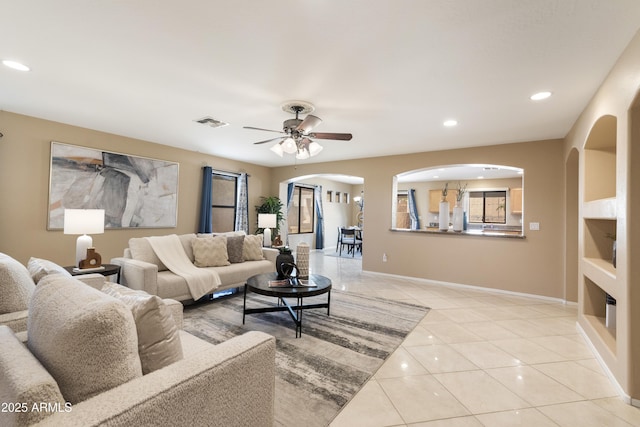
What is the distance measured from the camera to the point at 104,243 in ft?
14.7

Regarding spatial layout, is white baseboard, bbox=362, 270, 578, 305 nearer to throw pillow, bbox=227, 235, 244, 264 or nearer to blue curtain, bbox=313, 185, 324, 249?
throw pillow, bbox=227, 235, 244, 264

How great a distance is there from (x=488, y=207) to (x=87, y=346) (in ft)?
33.4

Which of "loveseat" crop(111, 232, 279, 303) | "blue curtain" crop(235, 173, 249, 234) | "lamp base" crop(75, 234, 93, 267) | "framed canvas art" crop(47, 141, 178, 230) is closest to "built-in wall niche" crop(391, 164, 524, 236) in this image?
"blue curtain" crop(235, 173, 249, 234)

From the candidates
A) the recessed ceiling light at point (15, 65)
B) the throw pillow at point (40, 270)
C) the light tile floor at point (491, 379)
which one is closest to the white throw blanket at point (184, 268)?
the throw pillow at point (40, 270)

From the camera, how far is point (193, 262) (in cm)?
414

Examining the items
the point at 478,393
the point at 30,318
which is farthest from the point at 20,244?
the point at 478,393

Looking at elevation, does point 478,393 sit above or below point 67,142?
below

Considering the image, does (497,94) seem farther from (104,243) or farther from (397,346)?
(104,243)

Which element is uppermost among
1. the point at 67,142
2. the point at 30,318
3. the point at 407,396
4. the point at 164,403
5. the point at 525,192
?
the point at 67,142

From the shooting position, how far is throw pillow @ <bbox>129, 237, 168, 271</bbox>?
3.63 metres

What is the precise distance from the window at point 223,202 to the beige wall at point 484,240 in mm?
2704

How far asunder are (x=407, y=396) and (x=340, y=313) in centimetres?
159

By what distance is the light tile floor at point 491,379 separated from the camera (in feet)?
5.88

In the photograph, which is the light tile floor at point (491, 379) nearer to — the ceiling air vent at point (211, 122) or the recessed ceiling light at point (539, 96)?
the recessed ceiling light at point (539, 96)
